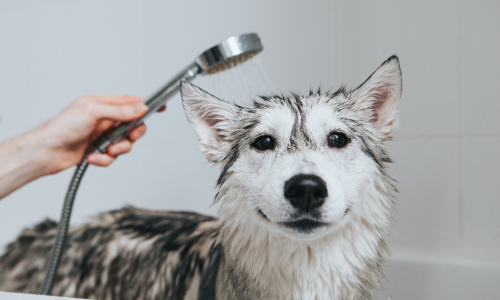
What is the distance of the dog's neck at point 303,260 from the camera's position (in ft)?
2.96

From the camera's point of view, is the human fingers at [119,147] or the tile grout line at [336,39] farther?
the tile grout line at [336,39]

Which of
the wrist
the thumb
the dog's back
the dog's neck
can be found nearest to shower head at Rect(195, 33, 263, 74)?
the thumb

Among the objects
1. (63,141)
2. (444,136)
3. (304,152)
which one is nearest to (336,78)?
(444,136)

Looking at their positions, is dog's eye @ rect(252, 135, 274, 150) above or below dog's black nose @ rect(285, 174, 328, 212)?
above

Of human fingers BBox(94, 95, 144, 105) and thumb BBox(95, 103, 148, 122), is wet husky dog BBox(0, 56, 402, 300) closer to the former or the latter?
thumb BBox(95, 103, 148, 122)

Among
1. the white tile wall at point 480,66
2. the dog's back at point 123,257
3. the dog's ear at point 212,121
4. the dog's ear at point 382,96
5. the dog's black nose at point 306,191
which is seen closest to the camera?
the dog's black nose at point 306,191

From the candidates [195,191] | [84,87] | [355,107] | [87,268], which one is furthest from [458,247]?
[84,87]

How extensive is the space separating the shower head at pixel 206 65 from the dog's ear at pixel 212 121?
0.12 m

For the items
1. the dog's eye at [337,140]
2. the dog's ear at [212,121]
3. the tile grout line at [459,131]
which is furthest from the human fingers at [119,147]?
the tile grout line at [459,131]

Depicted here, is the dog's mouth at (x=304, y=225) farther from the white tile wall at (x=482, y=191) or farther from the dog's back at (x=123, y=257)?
the white tile wall at (x=482, y=191)

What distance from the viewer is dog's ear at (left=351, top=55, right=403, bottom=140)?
0.90m

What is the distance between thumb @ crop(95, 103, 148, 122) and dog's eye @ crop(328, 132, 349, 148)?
2.12ft

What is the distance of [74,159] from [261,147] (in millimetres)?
899

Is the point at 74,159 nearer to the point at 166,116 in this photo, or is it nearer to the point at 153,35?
the point at 166,116
